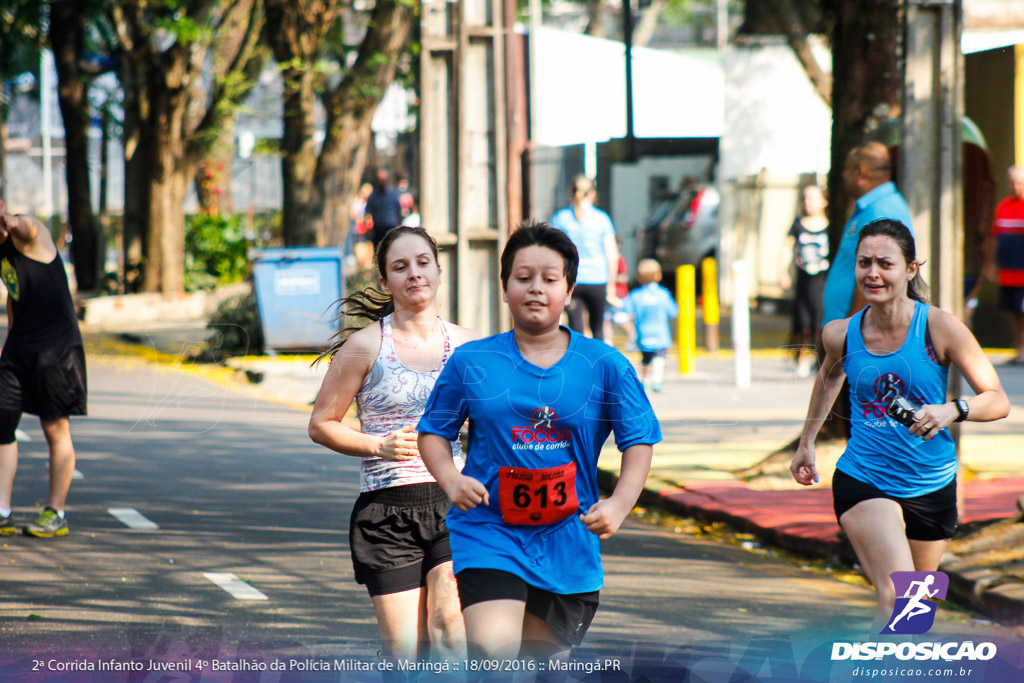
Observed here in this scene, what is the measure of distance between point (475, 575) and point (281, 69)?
50.9ft

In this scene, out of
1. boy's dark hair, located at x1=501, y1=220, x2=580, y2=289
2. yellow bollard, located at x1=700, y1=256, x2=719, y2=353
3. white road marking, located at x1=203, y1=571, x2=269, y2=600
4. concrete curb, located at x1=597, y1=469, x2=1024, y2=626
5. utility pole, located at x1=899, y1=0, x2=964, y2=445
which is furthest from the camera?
yellow bollard, located at x1=700, y1=256, x2=719, y2=353

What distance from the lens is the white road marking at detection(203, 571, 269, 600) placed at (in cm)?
635

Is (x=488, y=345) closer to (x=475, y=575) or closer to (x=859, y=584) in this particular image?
(x=475, y=575)

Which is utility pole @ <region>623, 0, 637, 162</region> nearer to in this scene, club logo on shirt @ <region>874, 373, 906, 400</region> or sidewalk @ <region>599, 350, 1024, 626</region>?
sidewalk @ <region>599, 350, 1024, 626</region>

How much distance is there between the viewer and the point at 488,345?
151 inches

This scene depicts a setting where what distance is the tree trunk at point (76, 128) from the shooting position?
26.7 m

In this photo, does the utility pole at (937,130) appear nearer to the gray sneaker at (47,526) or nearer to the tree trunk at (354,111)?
the gray sneaker at (47,526)

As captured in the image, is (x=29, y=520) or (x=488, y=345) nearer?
(x=488, y=345)

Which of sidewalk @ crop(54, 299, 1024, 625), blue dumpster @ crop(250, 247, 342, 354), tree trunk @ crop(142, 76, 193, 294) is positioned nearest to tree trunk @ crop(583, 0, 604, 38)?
tree trunk @ crop(142, 76, 193, 294)

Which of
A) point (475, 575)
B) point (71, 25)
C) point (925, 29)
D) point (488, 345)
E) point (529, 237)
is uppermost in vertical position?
point (71, 25)

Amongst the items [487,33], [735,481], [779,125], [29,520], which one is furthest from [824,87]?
[29,520]

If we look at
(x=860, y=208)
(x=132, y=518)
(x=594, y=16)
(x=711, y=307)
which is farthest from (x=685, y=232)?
(x=860, y=208)

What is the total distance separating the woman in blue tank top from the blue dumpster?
1175cm

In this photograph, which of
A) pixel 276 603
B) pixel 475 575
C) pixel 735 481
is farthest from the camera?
pixel 735 481
